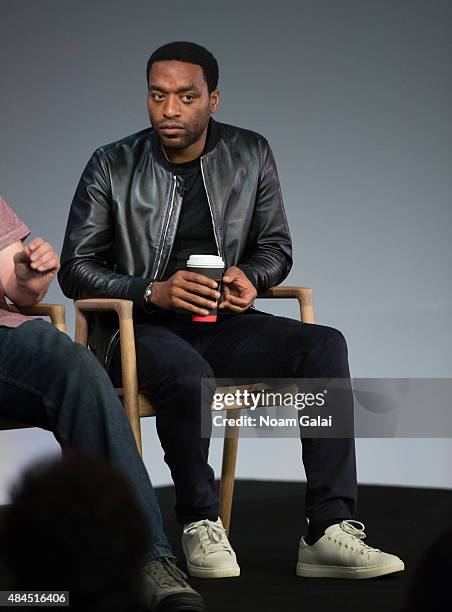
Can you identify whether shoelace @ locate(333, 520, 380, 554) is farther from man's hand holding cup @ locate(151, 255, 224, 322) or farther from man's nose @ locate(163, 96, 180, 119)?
man's nose @ locate(163, 96, 180, 119)

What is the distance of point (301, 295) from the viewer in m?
2.61

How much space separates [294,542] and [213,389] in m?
0.70

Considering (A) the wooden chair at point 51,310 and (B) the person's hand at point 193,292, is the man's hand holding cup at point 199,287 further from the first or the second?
(A) the wooden chair at point 51,310

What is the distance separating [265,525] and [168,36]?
173cm

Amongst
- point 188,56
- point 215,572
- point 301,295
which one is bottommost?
point 215,572

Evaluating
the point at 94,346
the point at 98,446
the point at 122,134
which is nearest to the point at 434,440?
the point at 122,134

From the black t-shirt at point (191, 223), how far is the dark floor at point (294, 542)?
0.71m

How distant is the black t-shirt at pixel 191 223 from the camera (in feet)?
8.30

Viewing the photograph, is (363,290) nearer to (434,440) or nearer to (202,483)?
(434,440)

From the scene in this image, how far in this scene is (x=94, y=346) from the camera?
7.93 feet

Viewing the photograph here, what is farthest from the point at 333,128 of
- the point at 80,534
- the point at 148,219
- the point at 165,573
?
the point at 80,534

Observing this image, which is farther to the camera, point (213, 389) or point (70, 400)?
point (213, 389)

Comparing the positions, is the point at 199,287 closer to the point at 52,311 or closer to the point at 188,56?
the point at 52,311

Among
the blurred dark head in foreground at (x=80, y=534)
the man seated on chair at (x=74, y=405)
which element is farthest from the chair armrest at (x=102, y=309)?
the blurred dark head in foreground at (x=80, y=534)
